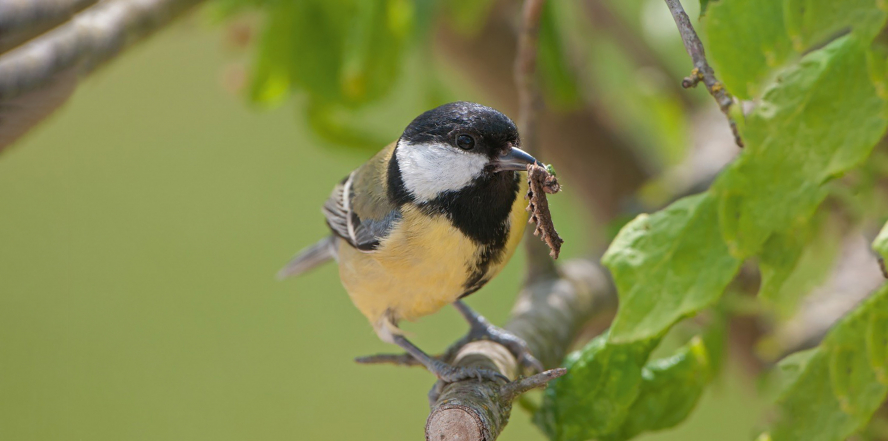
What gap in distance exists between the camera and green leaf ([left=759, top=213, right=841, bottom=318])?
0.63 meters

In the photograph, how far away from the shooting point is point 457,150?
0.70m

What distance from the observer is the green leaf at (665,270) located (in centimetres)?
56

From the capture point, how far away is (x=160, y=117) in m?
3.09

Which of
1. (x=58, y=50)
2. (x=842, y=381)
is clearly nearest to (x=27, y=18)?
(x=58, y=50)

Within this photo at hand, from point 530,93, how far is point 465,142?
1.08ft

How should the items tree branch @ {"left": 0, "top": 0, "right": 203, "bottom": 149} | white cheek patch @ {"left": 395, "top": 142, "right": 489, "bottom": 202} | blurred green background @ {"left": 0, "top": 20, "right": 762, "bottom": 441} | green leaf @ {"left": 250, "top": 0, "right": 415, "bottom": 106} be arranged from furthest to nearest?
blurred green background @ {"left": 0, "top": 20, "right": 762, "bottom": 441} < green leaf @ {"left": 250, "top": 0, "right": 415, "bottom": 106} < tree branch @ {"left": 0, "top": 0, "right": 203, "bottom": 149} < white cheek patch @ {"left": 395, "top": 142, "right": 489, "bottom": 202}

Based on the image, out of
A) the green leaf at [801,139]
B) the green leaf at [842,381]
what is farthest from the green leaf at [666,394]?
the green leaf at [801,139]

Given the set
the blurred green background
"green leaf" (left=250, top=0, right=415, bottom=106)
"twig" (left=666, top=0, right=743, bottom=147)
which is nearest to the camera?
"twig" (left=666, top=0, right=743, bottom=147)

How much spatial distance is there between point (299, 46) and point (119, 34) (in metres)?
0.27

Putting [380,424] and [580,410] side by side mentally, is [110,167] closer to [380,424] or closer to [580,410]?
[380,424]

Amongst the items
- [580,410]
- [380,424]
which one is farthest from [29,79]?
[380,424]

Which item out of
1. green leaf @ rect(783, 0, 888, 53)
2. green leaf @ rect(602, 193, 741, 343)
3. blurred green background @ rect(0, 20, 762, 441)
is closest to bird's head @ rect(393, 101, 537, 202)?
green leaf @ rect(602, 193, 741, 343)

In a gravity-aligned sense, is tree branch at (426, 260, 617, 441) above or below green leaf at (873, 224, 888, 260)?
below

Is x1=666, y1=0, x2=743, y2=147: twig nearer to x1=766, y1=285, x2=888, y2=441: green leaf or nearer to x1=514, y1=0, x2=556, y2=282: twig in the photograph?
x1=766, y1=285, x2=888, y2=441: green leaf
